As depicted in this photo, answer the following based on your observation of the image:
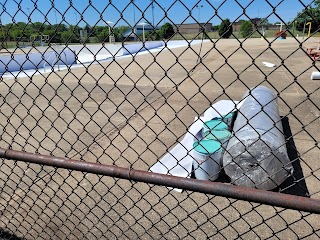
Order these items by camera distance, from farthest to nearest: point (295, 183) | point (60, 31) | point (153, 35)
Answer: point (60, 31)
point (295, 183)
point (153, 35)

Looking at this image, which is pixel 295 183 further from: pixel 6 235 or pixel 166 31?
pixel 6 235

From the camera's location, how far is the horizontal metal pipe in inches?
58.7

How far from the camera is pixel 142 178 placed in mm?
1814

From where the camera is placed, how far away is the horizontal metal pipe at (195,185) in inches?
58.7

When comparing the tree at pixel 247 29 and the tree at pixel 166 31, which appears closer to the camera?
the tree at pixel 247 29

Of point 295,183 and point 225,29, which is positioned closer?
point 225,29

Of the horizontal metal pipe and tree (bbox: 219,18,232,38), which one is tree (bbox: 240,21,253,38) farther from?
the horizontal metal pipe

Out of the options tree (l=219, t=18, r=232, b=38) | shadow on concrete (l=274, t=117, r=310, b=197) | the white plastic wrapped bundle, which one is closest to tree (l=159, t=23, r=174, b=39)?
tree (l=219, t=18, r=232, b=38)

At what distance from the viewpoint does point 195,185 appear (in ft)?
5.55

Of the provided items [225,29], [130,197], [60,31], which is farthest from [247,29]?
[130,197]

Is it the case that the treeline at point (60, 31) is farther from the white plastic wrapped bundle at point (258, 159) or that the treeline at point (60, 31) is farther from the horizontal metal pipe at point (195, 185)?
the white plastic wrapped bundle at point (258, 159)

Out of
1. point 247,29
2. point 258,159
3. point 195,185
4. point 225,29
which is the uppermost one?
point 247,29

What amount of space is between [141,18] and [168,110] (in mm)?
5263

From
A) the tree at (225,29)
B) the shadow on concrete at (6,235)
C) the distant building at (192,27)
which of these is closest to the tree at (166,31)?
the distant building at (192,27)
